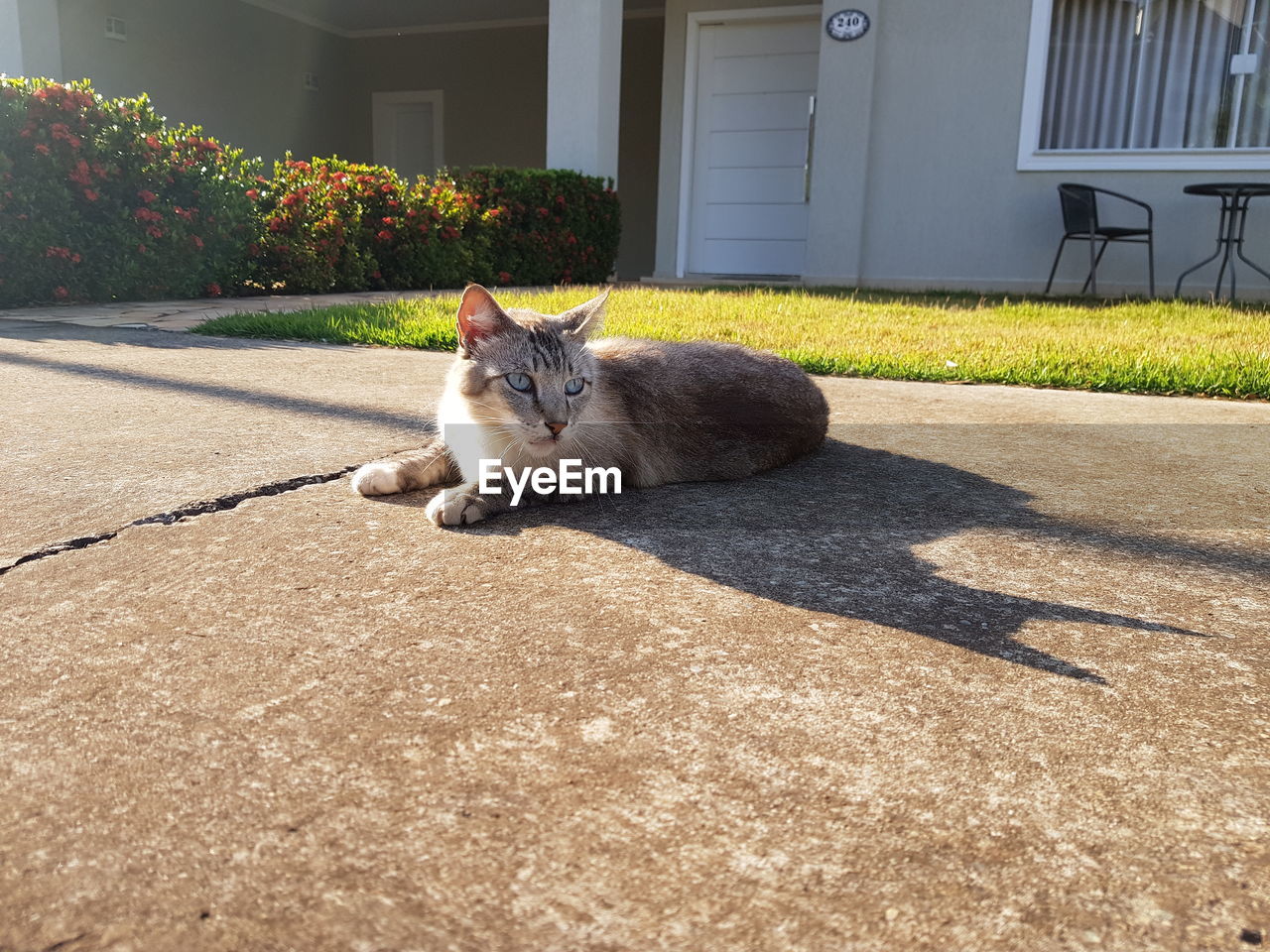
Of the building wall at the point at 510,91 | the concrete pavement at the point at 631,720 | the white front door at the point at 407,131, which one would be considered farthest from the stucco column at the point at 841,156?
the concrete pavement at the point at 631,720

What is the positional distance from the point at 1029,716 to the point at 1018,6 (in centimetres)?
1055

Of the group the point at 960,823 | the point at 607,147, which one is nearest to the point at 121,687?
the point at 960,823

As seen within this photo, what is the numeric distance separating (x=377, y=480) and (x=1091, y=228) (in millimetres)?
8608

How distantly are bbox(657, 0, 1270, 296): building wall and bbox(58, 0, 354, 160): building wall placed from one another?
29.0 ft

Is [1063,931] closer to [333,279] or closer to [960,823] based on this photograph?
[960,823]

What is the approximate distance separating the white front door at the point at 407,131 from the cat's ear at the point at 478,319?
591 inches

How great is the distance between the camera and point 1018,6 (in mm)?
9906

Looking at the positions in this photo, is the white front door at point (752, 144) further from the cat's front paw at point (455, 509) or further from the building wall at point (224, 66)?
the cat's front paw at point (455, 509)

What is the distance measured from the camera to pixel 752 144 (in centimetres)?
1226

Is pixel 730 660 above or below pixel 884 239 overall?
below

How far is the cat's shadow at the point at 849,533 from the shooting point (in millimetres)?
1747

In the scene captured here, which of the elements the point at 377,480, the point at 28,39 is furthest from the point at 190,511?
the point at 28,39

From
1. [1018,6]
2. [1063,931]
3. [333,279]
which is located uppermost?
[1018,6]

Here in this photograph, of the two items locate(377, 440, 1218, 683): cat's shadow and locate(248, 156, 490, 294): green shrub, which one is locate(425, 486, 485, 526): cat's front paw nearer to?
locate(377, 440, 1218, 683): cat's shadow
